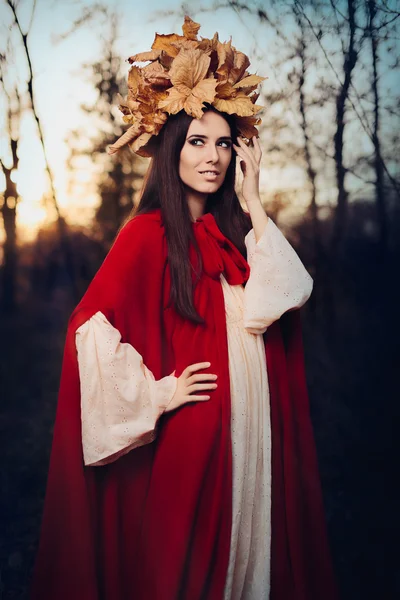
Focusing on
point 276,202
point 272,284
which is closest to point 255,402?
point 272,284

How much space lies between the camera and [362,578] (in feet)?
7.33

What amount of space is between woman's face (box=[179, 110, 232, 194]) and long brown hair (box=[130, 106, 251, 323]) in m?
0.02

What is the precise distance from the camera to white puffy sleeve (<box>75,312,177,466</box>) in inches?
60.3

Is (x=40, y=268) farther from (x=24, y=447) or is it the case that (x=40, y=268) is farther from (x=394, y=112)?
(x=394, y=112)

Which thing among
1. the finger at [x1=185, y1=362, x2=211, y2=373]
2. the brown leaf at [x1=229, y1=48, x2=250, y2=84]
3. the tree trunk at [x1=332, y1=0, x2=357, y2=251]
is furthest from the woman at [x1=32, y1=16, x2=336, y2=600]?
the tree trunk at [x1=332, y1=0, x2=357, y2=251]

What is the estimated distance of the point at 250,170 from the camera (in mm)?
1700

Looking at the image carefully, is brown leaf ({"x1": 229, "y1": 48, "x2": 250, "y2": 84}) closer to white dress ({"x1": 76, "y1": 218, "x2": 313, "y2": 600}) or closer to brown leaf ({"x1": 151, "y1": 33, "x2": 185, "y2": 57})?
brown leaf ({"x1": 151, "y1": 33, "x2": 185, "y2": 57})

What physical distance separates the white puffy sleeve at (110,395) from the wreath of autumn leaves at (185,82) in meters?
0.51

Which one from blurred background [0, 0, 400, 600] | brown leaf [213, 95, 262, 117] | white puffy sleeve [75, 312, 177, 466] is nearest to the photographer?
white puffy sleeve [75, 312, 177, 466]

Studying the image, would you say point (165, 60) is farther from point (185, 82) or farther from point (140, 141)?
point (140, 141)

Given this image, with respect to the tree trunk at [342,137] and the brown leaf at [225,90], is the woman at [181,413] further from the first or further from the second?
the tree trunk at [342,137]

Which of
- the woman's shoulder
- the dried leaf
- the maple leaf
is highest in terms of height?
the dried leaf

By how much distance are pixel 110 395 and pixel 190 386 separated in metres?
0.18

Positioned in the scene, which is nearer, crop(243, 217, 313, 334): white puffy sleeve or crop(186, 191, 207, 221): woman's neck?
crop(243, 217, 313, 334): white puffy sleeve
